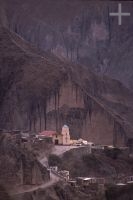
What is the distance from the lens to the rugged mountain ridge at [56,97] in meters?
6.34

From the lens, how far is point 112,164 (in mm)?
6297

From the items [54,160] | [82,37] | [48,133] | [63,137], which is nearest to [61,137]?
[63,137]

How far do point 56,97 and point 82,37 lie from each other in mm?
795

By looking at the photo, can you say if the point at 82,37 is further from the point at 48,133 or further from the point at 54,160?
the point at 54,160

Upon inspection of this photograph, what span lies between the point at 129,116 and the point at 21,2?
2071 millimetres

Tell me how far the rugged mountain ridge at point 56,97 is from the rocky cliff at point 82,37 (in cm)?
12

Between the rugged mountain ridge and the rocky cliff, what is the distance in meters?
0.12

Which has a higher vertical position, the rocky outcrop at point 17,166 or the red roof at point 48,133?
the red roof at point 48,133

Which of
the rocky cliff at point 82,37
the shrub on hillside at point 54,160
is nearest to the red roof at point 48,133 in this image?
the shrub on hillside at point 54,160

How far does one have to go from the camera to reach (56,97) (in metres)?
6.46

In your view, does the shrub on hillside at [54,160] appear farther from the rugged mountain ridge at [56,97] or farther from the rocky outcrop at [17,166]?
the rugged mountain ridge at [56,97]

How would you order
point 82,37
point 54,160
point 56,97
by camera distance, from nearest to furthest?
1. point 54,160
2. point 56,97
3. point 82,37

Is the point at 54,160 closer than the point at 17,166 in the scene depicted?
No

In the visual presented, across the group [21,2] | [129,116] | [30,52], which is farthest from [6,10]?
[129,116]
